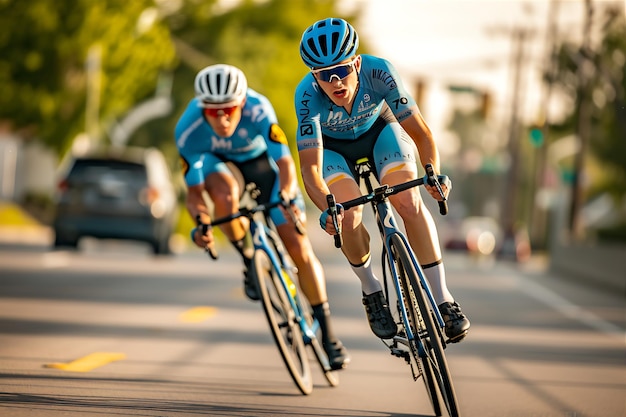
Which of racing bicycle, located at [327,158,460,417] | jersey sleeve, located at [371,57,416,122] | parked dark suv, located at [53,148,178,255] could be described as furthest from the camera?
parked dark suv, located at [53,148,178,255]

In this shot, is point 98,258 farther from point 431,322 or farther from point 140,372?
point 431,322

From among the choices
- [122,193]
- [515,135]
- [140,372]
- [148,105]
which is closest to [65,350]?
[140,372]

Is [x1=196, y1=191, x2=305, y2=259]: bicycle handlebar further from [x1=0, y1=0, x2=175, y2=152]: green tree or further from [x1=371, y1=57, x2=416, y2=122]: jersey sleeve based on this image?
[x1=0, y1=0, x2=175, y2=152]: green tree

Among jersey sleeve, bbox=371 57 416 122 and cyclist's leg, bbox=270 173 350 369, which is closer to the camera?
jersey sleeve, bbox=371 57 416 122

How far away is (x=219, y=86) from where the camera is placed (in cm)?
952

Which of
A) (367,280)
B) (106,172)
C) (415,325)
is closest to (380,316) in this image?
(367,280)

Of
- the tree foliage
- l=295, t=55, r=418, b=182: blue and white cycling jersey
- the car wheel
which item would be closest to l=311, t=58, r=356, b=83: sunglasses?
l=295, t=55, r=418, b=182: blue and white cycling jersey

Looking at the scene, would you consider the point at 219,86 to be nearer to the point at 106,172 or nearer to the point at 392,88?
the point at 392,88

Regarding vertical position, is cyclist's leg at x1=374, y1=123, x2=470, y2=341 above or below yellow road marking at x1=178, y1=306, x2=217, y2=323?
above

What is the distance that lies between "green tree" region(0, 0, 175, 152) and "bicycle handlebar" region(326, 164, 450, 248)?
1345 inches

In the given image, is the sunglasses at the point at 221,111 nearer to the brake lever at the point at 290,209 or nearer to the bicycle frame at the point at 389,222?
the brake lever at the point at 290,209

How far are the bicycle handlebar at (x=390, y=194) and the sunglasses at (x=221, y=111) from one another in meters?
1.72

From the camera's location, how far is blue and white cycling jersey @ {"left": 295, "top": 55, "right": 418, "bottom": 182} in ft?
27.4

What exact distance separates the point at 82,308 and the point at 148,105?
42.2 m
